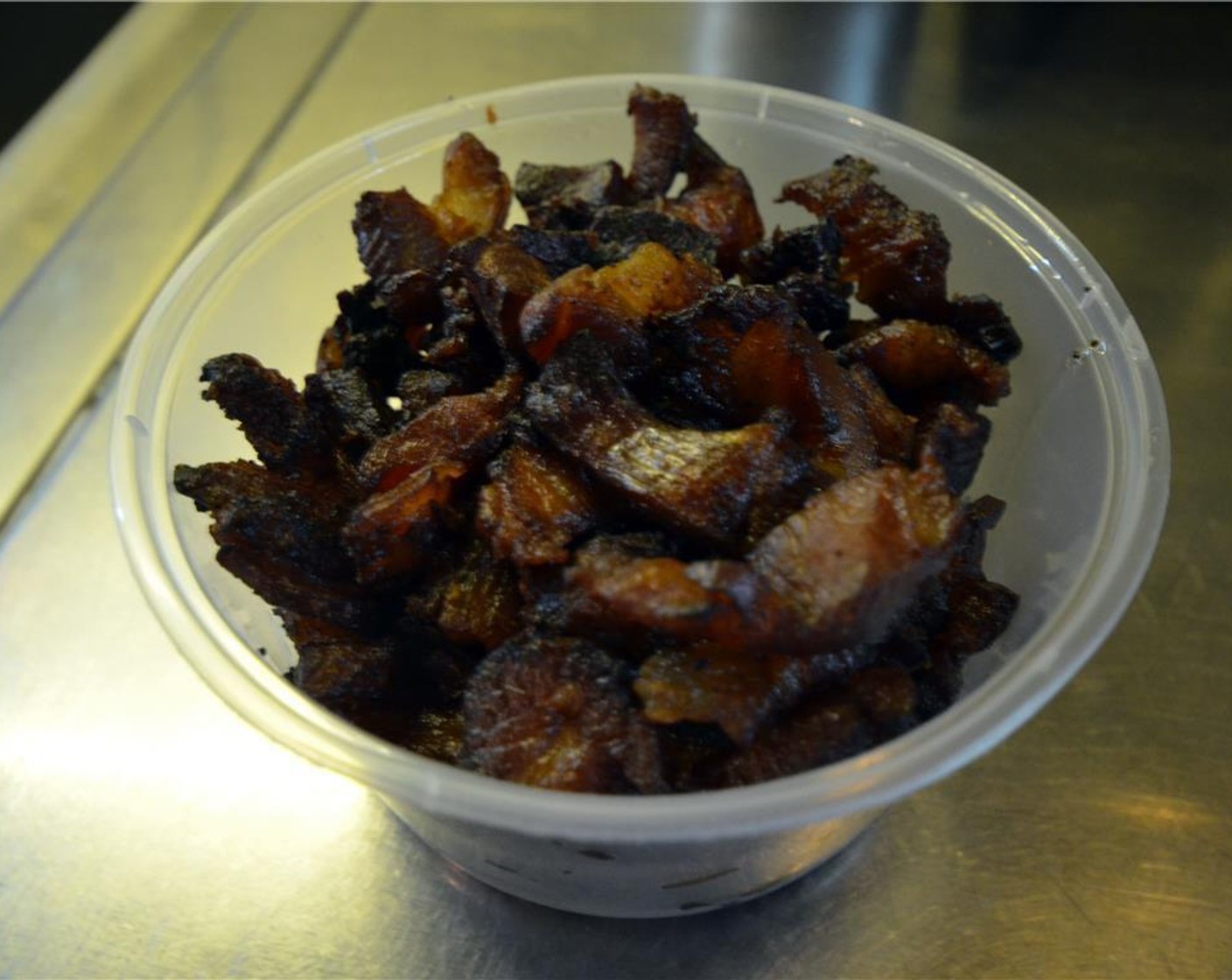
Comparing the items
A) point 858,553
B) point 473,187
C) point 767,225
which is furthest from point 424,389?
point 767,225

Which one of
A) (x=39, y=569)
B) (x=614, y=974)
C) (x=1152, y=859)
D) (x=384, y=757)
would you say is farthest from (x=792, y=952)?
(x=39, y=569)

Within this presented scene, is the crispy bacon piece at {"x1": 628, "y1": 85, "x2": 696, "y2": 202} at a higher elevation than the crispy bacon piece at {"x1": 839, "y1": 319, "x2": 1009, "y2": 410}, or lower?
higher

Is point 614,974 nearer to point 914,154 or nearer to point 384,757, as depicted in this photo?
point 384,757

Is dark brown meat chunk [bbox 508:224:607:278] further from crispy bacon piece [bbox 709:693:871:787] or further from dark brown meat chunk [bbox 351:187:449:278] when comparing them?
crispy bacon piece [bbox 709:693:871:787]

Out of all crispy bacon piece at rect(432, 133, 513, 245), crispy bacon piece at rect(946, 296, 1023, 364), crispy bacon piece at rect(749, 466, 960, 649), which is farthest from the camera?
crispy bacon piece at rect(432, 133, 513, 245)

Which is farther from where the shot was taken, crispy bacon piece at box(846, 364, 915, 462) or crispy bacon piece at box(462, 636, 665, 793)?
crispy bacon piece at box(846, 364, 915, 462)

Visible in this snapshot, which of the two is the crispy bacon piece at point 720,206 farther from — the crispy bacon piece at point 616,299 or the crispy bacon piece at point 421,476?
the crispy bacon piece at point 421,476

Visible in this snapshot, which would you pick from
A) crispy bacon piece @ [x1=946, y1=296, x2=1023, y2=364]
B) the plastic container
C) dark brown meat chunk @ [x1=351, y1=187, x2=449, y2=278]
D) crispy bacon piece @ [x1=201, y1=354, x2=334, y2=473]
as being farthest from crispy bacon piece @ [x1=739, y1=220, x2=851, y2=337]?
crispy bacon piece @ [x1=201, y1=354, x2=334, y2=473]
